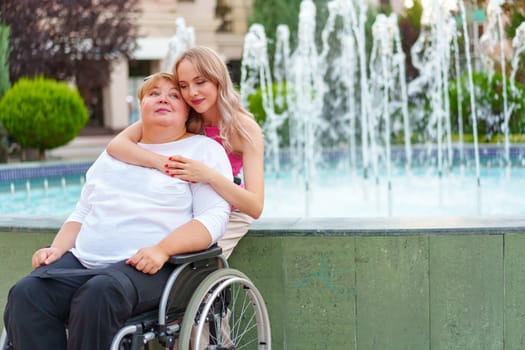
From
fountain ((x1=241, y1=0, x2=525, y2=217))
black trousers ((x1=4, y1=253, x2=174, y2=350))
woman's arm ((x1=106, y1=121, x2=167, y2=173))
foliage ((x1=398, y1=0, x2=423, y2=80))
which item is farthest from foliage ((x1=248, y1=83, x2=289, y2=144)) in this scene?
black trousers ((x1=4, y1=253, x2=174, y2=350))

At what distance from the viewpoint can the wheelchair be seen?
2510 millimetres

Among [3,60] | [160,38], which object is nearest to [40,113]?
[3,60]

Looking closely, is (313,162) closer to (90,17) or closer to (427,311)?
(90,17)

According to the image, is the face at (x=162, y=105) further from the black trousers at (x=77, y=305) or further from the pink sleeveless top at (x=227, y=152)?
the black trousers at (x=77, y=305)

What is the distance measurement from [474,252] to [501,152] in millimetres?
8796

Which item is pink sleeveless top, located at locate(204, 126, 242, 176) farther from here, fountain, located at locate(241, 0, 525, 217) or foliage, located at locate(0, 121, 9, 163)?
foliage, located at locate(0, 121, 9, 163)

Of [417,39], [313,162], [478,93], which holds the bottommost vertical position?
[313,162]

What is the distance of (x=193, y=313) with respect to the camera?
2.55m

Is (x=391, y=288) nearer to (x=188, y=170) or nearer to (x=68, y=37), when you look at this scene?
(x=188, y=170)

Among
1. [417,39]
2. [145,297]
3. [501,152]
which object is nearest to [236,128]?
[145,297]

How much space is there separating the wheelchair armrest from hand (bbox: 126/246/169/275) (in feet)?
0.12

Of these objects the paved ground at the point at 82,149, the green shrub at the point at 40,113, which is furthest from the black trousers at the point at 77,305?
the paved ground at the point at 82,149

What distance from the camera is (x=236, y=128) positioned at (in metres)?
3.04

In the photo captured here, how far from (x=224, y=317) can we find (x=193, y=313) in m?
0.34
